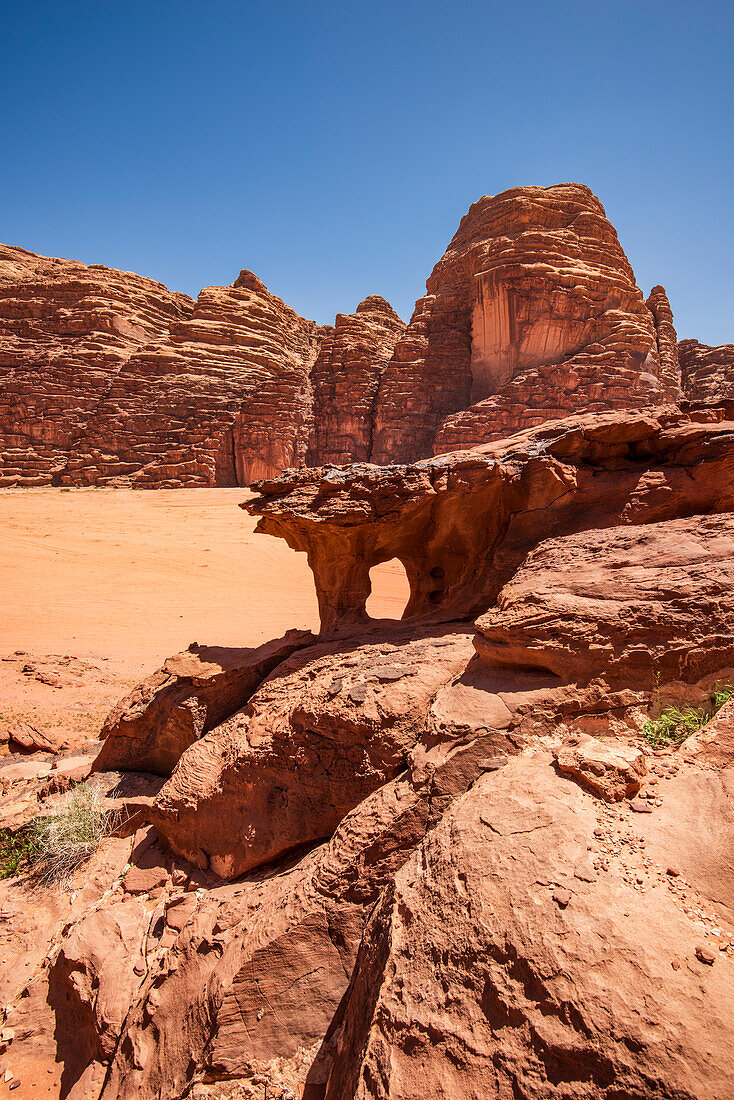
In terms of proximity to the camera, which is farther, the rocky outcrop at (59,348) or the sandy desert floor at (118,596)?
the rocky outcrop at (59,348)

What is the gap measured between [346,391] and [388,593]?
2619 centimetres

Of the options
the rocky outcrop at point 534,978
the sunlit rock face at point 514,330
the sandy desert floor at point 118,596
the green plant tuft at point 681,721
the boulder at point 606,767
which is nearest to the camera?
the rocky outcrop at point 534,978

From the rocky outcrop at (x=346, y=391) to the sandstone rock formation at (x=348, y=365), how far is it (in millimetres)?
121

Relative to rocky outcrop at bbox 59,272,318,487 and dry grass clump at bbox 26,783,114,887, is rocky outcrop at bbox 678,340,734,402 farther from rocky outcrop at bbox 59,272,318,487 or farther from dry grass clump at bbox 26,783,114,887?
dry grass clump at bbox 26,783,114,887

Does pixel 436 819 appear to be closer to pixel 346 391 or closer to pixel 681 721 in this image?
pixel 681 721

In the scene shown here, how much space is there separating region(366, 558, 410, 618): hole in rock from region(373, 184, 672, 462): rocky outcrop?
46.0 ft

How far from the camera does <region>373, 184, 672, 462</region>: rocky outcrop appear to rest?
29.6m

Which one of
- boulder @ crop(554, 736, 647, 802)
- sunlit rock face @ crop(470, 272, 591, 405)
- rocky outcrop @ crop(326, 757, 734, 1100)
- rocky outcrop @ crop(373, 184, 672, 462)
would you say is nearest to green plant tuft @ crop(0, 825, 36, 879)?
rocky outcrop @ crop(326, 757, 734, 1100)

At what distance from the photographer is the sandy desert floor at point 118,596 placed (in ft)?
28.0

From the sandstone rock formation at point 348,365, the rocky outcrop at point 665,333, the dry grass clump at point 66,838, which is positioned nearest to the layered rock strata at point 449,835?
the dry grass clump at point 66,838

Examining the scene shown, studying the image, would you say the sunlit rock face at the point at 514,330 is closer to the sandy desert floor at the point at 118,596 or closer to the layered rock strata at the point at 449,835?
the sandy desert floor at the point at 118,596

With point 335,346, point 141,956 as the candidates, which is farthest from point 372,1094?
point 335,346

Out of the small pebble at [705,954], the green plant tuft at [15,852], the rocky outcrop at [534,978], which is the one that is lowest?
the green plant tuft at [15,852]

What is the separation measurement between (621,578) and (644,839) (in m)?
1.73
